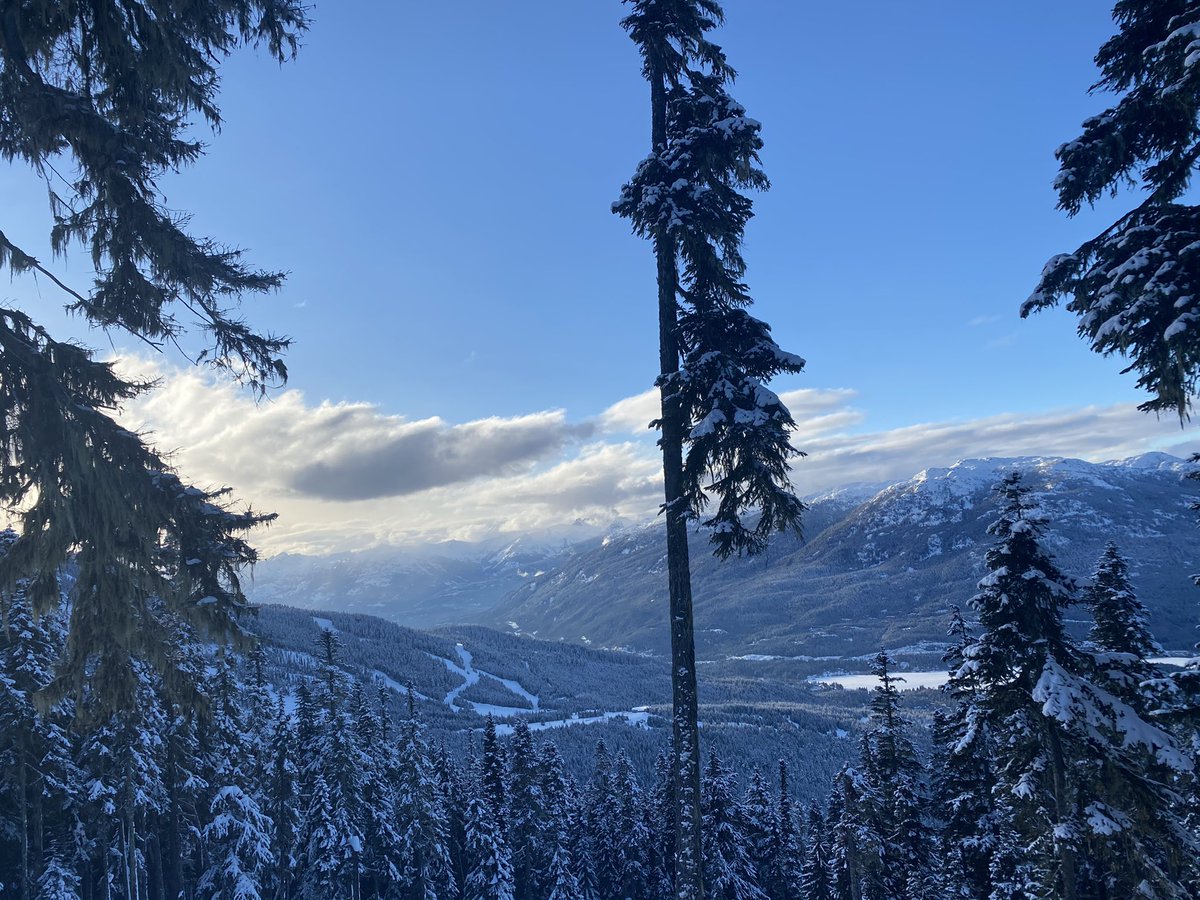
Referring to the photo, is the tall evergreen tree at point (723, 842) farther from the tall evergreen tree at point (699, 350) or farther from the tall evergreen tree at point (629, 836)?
the tall evergreen tree at point (699, 350)

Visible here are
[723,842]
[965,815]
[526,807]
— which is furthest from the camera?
[526,807]

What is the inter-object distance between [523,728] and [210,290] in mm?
42321

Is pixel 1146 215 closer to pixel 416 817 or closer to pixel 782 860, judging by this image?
pixel 416 817

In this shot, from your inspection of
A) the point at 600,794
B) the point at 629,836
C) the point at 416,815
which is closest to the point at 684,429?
the point at 416,815

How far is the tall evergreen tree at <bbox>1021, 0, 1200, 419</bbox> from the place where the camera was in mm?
7309

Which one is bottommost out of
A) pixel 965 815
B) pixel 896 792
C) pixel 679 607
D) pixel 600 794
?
pixel 600 794

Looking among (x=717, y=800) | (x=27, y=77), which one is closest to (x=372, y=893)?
(x=717, y=800)

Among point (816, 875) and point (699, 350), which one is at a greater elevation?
point (699, 350)

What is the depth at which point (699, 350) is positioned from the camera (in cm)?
1020

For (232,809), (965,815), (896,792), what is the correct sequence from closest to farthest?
(965,815)
(896,792)
(232,809)

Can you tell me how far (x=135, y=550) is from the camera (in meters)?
8.34

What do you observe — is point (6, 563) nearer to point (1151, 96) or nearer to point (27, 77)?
point (27, 77)

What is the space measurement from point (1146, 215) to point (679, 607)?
790 cm

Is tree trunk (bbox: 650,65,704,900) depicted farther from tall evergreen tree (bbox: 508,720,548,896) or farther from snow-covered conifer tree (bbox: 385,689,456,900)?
tall evergreen tree (bbox: 508,720,548,896)
